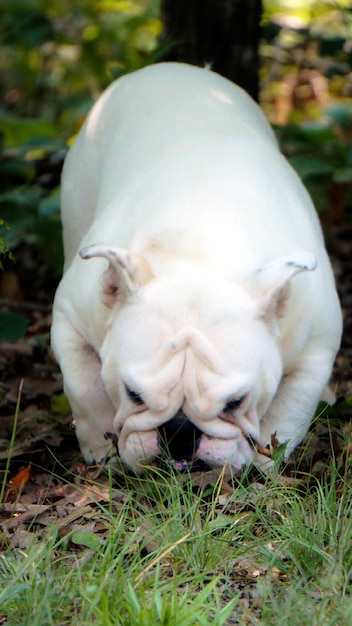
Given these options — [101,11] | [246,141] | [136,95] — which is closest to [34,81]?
[101,11]

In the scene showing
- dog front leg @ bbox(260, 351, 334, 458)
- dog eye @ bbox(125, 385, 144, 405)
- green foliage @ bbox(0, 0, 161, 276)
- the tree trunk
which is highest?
the tree trunk

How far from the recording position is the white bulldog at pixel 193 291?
13.3 ft

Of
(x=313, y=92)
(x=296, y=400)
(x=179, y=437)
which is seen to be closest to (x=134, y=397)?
(x=179, y=437)

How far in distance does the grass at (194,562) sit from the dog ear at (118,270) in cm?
76

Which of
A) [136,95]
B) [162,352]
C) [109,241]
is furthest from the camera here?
[136,95]

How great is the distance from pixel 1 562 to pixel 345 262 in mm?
5371

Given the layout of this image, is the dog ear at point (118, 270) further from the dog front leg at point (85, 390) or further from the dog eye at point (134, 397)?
the dog front leg at point (85, 390)

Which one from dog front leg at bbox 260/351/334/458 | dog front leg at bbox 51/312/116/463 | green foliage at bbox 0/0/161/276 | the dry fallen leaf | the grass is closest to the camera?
the grass

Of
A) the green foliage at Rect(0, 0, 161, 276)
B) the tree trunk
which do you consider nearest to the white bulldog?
the green foliage at Rect(0, 0, 161, 276)

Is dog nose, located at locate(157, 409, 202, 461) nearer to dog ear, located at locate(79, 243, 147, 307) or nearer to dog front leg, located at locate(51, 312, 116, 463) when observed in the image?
dog ear, located at locate(79, 243, 147, 307)

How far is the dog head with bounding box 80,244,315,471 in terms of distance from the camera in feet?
13.2

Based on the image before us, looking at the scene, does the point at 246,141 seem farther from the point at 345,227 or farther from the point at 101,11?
the point at 101,11

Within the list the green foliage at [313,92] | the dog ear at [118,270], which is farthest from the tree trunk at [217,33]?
the dog ear at [118,270]

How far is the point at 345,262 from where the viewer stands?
333 inches
